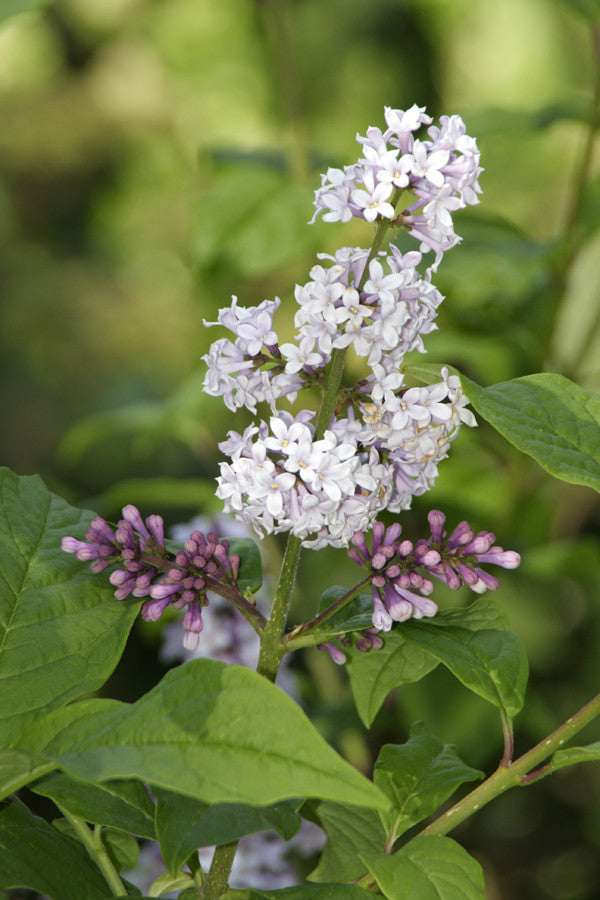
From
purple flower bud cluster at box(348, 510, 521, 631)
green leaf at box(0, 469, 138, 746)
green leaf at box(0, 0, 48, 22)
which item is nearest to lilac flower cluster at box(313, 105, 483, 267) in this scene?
purple flower bud cluster at box(348, 510, 521, 631)

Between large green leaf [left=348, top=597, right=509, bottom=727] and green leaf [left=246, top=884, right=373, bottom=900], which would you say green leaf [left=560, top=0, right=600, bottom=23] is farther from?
green leaf [left=246, top=884, right=373, bottom=900]

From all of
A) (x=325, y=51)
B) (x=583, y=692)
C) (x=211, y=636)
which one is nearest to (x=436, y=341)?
(x=211, y=636)

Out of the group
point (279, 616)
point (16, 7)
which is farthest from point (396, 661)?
point (16, 7)

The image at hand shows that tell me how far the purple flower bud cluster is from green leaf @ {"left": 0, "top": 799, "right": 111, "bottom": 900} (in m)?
0.22

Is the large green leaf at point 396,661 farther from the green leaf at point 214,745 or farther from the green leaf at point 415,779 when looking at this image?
the green leaf at point 214,745

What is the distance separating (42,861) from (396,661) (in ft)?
0.79

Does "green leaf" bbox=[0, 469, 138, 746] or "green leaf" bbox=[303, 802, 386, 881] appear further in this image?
"green leaf" bbox=[303, 802, 386, 881]

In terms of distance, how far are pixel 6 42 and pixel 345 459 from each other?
2.51 meters

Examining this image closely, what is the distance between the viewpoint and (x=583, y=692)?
→ 155 centimetres

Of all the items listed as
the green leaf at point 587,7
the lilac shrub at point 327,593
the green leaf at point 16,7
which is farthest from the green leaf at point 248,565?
the green leaf at point 587,7

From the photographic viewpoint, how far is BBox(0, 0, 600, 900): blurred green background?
1.55 meters

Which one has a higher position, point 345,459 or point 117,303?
point 345,459

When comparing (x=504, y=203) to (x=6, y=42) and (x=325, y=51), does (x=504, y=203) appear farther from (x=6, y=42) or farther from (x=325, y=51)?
(x=6, y=42)

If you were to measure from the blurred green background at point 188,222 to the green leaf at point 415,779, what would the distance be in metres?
0.76
